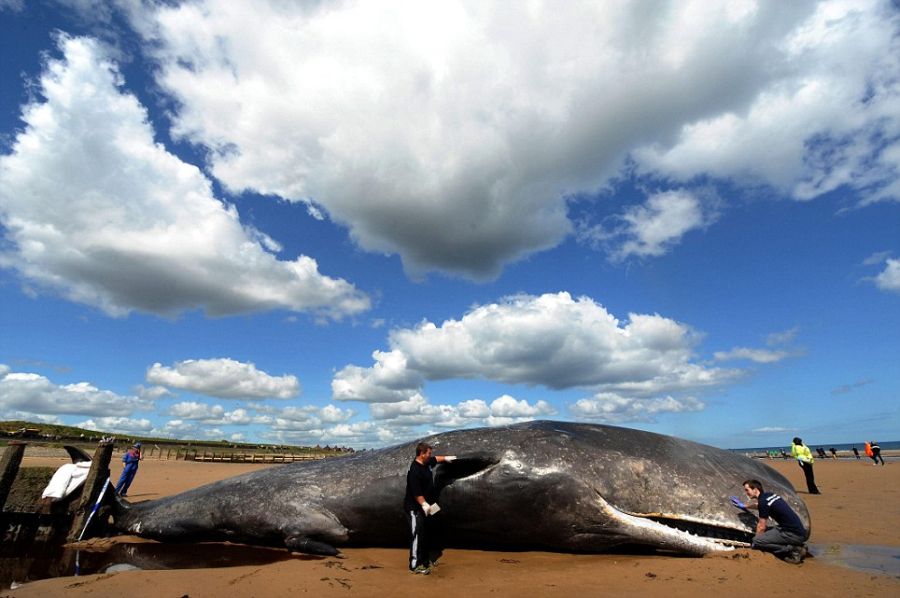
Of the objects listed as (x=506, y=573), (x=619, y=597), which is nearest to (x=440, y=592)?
(x=506, y=573)

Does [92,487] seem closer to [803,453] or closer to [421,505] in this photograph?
[421,505]

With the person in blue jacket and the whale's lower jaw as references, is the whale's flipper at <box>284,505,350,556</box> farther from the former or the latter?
the person in blue jacket

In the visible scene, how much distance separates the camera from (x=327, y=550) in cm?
677

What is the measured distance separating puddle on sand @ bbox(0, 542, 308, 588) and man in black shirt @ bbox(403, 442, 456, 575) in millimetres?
1910

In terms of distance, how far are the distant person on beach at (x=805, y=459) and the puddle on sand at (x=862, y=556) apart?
838 cm

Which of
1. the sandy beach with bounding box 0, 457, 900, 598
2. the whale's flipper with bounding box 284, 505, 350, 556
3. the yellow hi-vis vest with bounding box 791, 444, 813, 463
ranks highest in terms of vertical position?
the yellow hi-vis vest with bounding box 791, 444, 813, 463

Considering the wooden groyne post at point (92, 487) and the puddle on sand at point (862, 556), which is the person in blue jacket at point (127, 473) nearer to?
the wooden groyne post at point (92, 487)

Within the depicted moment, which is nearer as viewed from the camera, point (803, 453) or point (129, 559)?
point (129, 559)

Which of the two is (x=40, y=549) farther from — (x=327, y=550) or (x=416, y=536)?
(x=416, y=536)

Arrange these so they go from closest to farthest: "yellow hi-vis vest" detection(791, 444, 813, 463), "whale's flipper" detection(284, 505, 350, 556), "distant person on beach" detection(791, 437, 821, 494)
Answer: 1. "whale's flipper" detection(284, 505, 350, 556)
2. "distant person on beach" detection(791, 437, 821, 494)
3. "yellow hi-vis vest" detection(791, 444, 813, 463)

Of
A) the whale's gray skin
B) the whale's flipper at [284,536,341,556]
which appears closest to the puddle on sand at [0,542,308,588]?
the whale's flipper at [284,536,341,556]

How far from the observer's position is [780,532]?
18.7 ft

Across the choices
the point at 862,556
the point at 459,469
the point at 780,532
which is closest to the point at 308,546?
the point at 459,469

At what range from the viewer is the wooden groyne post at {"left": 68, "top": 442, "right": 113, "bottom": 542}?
805 centimetres
